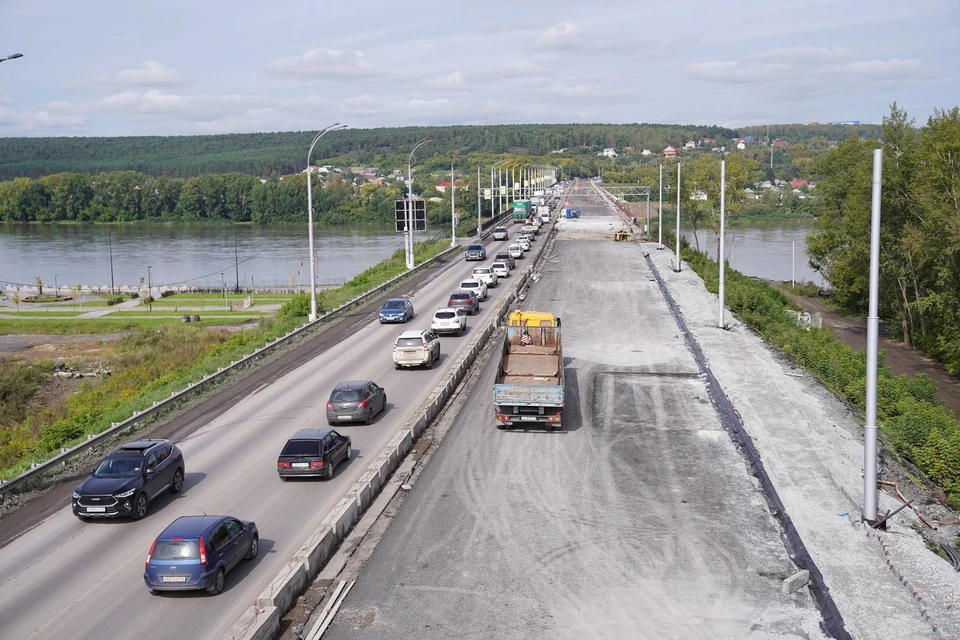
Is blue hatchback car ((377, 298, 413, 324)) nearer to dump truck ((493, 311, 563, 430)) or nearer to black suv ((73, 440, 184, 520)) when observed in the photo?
dump truck ((493, 311, 563, 430))

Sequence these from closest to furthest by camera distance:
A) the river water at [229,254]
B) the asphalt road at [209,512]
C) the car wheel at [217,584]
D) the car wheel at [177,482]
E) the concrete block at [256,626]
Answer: the concrete block at [256,626]
the asphalt road at [209,512]
the car wheel at [217,584]
the car wheel at [177,482]
the river water at [229,254]

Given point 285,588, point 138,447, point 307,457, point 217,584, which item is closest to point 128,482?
point 138,447

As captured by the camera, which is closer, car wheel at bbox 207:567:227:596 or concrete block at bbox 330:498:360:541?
car wheel at bbox 207:567:227:596

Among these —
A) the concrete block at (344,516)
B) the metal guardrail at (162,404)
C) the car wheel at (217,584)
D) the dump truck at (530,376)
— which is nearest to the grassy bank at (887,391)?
the dump truck at (530,376)

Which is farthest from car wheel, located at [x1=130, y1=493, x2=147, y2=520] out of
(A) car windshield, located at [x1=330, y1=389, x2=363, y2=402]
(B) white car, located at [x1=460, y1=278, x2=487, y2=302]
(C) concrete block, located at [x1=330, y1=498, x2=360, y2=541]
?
(B) white car, located at [x1=460, y1=278, x2=487, y2=302]

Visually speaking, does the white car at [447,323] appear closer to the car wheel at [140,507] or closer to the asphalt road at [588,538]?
the asphalt road at [588,538]

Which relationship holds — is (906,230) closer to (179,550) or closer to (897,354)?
(897,354)
